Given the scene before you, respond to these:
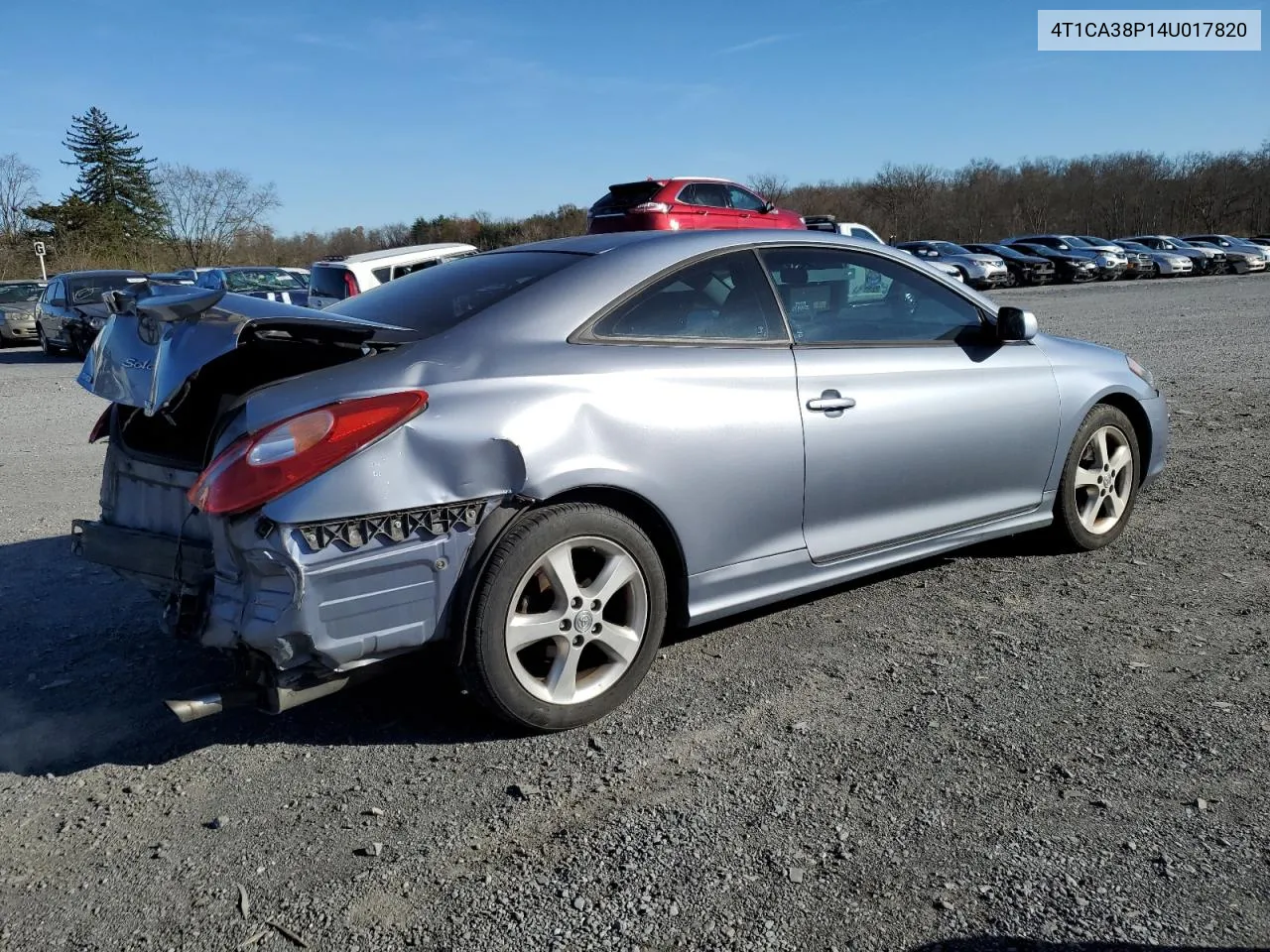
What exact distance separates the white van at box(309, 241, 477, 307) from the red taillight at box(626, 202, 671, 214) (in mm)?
3103

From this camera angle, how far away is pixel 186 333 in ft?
10.3

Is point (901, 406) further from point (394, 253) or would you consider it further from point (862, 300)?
point (394, 253)

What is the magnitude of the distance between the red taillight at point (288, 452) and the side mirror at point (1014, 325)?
9.23 feet

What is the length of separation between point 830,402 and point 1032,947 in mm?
2104

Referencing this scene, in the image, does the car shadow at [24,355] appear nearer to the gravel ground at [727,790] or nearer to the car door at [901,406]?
the gravel ground at [727,790]

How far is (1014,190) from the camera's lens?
73312 mm

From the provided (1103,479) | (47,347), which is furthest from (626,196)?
(1103,479)

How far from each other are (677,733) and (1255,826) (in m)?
1.59

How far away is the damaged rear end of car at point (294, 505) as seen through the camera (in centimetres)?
287

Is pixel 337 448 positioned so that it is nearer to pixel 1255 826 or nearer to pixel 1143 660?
pixel 1255 826

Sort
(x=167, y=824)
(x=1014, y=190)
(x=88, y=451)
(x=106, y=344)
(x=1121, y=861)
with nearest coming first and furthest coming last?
(x=1121, y=861) → (x=167, y=824) → (x=106, y=344) → (x=88, y=451) → (x=1014, y=190)

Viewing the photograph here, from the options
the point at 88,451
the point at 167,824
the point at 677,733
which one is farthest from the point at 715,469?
the point at 88,451

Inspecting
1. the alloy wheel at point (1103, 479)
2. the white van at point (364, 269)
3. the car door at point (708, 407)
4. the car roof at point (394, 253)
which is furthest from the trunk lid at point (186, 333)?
the car roof at point (394, 253)

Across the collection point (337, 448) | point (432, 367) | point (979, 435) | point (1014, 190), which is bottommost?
point (979, 435)
